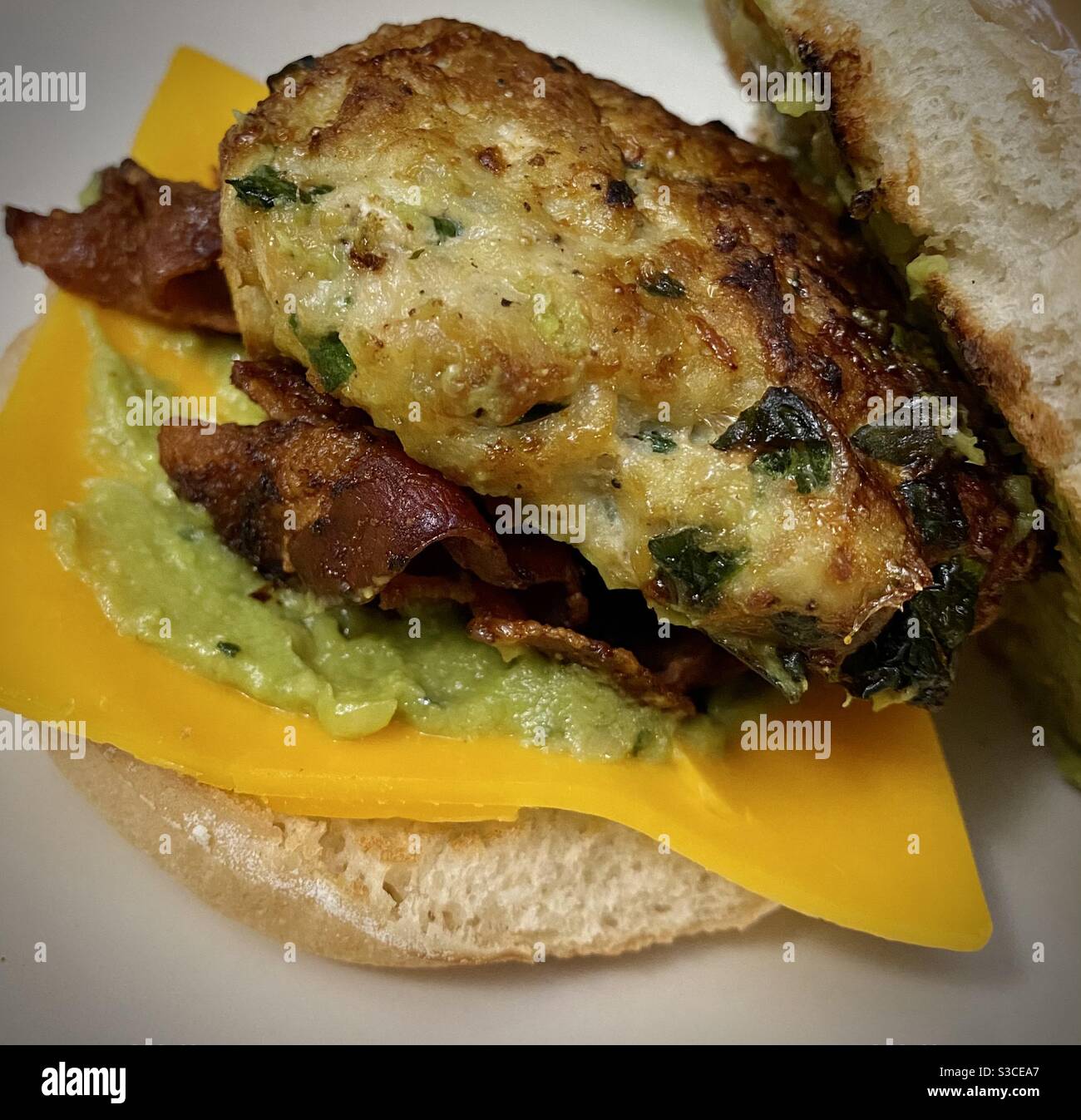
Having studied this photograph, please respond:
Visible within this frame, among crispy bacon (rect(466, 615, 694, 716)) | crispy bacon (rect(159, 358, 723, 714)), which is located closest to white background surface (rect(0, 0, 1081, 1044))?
crispy bacon (rect(159, 358, 723, 714))

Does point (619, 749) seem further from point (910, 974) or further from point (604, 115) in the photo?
point (604, 115)

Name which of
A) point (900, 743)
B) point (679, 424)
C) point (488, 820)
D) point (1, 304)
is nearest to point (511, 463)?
point (679, 424)

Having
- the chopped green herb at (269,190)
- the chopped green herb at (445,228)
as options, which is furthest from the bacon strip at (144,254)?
the chopped green herb at (445,228)

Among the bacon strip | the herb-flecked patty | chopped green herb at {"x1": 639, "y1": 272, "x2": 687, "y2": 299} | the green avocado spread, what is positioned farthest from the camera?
the bacon strip

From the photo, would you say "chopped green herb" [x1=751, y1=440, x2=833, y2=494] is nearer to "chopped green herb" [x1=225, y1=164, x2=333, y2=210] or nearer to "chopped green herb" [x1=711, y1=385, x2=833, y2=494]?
"chopped green herb" [x1=711, y1=385, x2=833, y2=494]

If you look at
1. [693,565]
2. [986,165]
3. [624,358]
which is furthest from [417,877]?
[986,165]

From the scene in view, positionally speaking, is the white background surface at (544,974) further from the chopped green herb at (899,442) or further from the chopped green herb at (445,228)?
the chopped green herb at (445,228)
